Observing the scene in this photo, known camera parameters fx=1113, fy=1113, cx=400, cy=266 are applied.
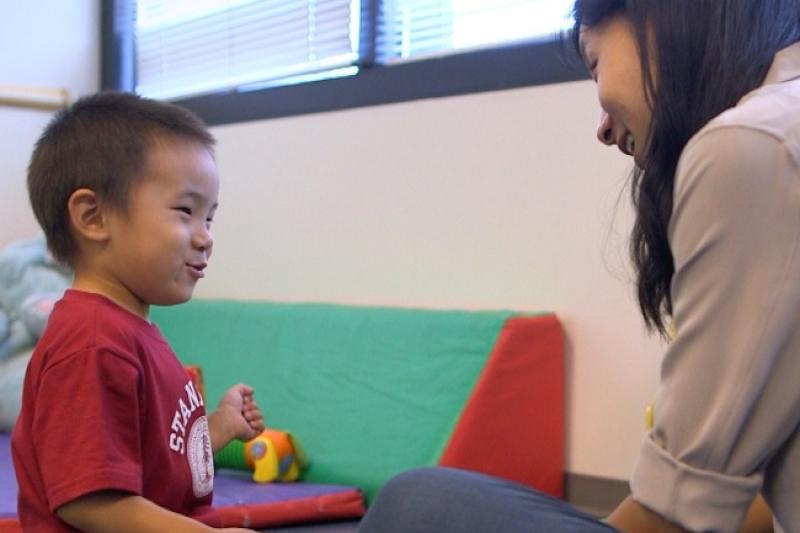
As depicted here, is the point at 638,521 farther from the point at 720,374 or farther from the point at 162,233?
the point at 162,233

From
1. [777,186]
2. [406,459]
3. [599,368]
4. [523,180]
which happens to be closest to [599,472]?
[599,368]

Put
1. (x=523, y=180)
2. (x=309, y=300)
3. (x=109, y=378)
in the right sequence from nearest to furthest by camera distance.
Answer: (x=109, y=378) < (x=523, y=180) < (x=309, y=300)

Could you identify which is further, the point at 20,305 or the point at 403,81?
the point at 20,305

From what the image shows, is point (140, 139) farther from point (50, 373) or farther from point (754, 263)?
point (754, 263)

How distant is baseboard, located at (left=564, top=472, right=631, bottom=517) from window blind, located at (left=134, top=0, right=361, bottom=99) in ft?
3.57

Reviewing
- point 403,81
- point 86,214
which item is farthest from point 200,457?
point 403,81

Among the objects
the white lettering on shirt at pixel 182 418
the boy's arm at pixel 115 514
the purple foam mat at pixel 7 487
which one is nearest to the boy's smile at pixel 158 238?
the white lettering on shirt at pixel 182 418

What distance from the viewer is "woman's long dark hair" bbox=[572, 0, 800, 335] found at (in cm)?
94

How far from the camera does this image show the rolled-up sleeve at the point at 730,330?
0.80m

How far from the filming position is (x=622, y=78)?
3.26 feet

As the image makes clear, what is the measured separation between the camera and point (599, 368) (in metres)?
1.97

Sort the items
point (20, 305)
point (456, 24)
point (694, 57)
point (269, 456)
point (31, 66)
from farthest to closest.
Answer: point (31, 66), point (20, 305), point (456, 24), point (269, 456), point (694, 57)

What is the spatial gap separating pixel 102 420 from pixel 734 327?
582 millimetres

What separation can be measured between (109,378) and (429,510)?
39 cm
